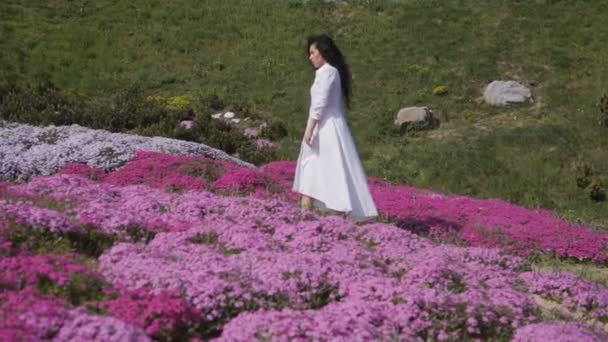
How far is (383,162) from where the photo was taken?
25141 millimetres

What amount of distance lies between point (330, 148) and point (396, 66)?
2538 centimetres

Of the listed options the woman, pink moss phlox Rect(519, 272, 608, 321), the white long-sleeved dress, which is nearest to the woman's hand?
the woman

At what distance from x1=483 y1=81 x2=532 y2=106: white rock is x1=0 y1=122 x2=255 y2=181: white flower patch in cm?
1659

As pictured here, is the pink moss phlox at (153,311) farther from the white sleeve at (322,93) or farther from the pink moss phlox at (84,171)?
the pink moss phlox at (84,171)

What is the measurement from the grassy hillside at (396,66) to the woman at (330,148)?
36.0 feet

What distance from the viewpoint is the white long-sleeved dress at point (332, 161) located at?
11.3 metres

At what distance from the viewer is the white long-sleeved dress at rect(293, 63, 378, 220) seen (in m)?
11.3

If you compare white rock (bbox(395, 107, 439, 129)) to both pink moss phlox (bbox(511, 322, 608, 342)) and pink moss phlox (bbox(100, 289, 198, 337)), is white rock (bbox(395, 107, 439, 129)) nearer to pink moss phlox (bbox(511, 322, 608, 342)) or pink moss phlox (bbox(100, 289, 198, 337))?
pink moss phlox (bbox(511, 322, 608, 342))

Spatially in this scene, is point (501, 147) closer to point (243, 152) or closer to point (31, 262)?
point (243, 152)

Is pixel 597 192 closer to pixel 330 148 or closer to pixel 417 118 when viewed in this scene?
pixel 417 118

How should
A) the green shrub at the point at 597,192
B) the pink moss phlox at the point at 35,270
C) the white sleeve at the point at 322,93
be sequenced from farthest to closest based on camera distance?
the green shrub at the point at 597,192
the white sleeve at the point at 322,93
the pink moss phlox at the point at 35,270

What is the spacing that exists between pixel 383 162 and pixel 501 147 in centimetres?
484

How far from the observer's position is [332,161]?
1144 cm

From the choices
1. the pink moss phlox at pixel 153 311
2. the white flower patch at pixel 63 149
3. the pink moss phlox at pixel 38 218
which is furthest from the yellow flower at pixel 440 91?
the pink moss phlox at pixel 153 311
